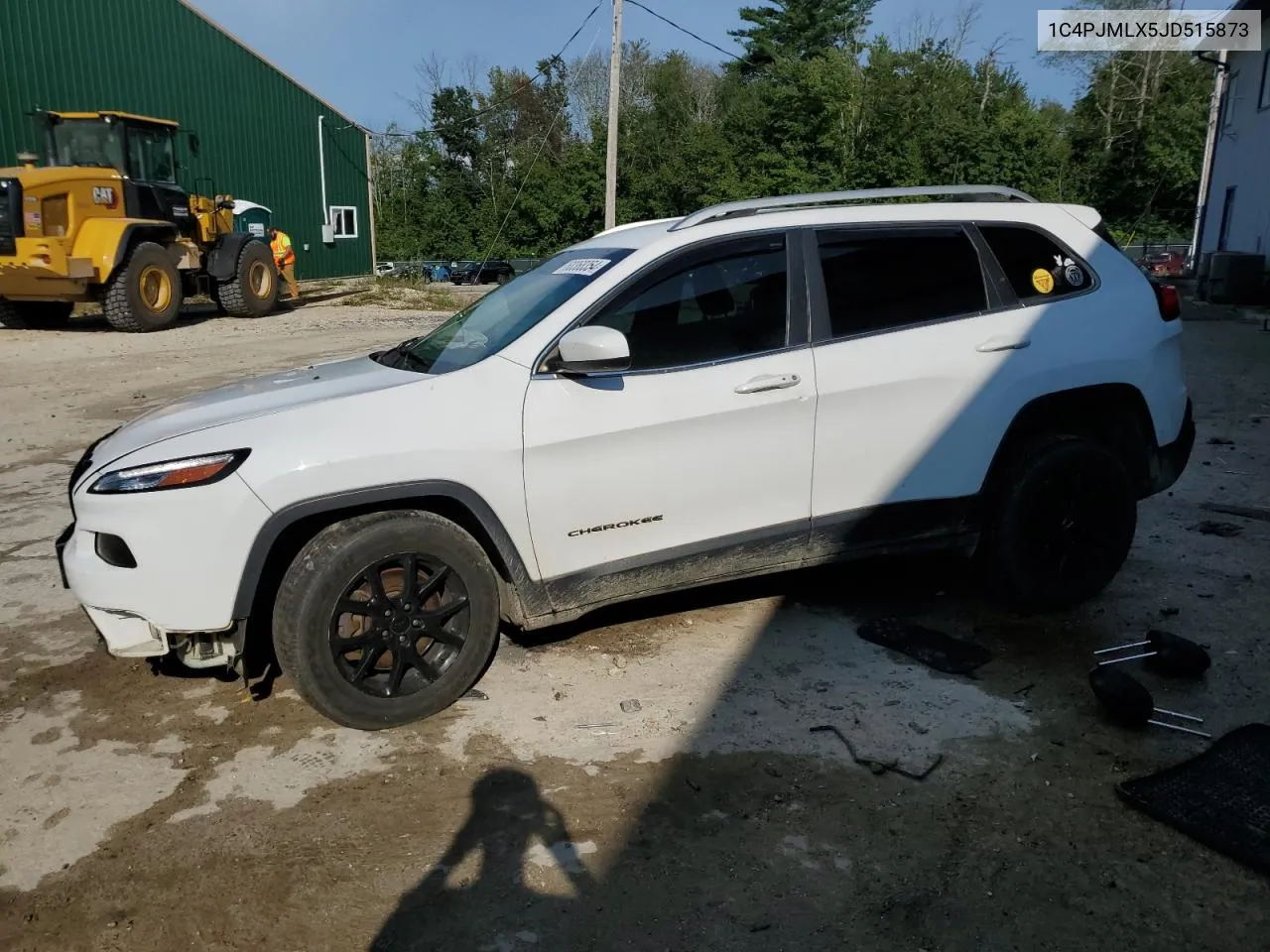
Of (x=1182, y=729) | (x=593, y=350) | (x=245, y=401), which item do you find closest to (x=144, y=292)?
(x=245, y=401)

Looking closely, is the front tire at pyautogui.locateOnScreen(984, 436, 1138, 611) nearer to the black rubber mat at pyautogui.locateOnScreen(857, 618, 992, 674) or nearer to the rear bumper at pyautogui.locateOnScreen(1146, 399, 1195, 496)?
the rear bumper at pyautogui.locateOnScreen(1146, 399, 1195, 496)

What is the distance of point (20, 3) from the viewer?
22.1 meters

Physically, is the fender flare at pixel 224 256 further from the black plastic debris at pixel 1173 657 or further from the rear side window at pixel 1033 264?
the black plastic debris at pixel 1173 657

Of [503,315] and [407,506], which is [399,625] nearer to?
[407,506]

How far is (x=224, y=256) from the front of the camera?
1812 cm

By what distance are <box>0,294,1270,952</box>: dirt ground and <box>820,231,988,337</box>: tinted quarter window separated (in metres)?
1.42

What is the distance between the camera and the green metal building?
22.5 metres

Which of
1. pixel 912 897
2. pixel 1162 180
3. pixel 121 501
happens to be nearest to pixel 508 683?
pixel 121 501

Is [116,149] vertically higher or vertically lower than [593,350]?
higher

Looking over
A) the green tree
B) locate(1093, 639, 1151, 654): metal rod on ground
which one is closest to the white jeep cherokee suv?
locate(1093, 639, 1151, 654): metal rod on ground

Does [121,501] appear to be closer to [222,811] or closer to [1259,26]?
[222,811]

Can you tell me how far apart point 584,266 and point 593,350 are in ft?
2.47

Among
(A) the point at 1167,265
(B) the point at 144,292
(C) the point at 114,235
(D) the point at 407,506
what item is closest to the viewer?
(D) the point at 407,506

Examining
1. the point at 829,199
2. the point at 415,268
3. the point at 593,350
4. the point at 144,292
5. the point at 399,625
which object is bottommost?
the point at 399,625
